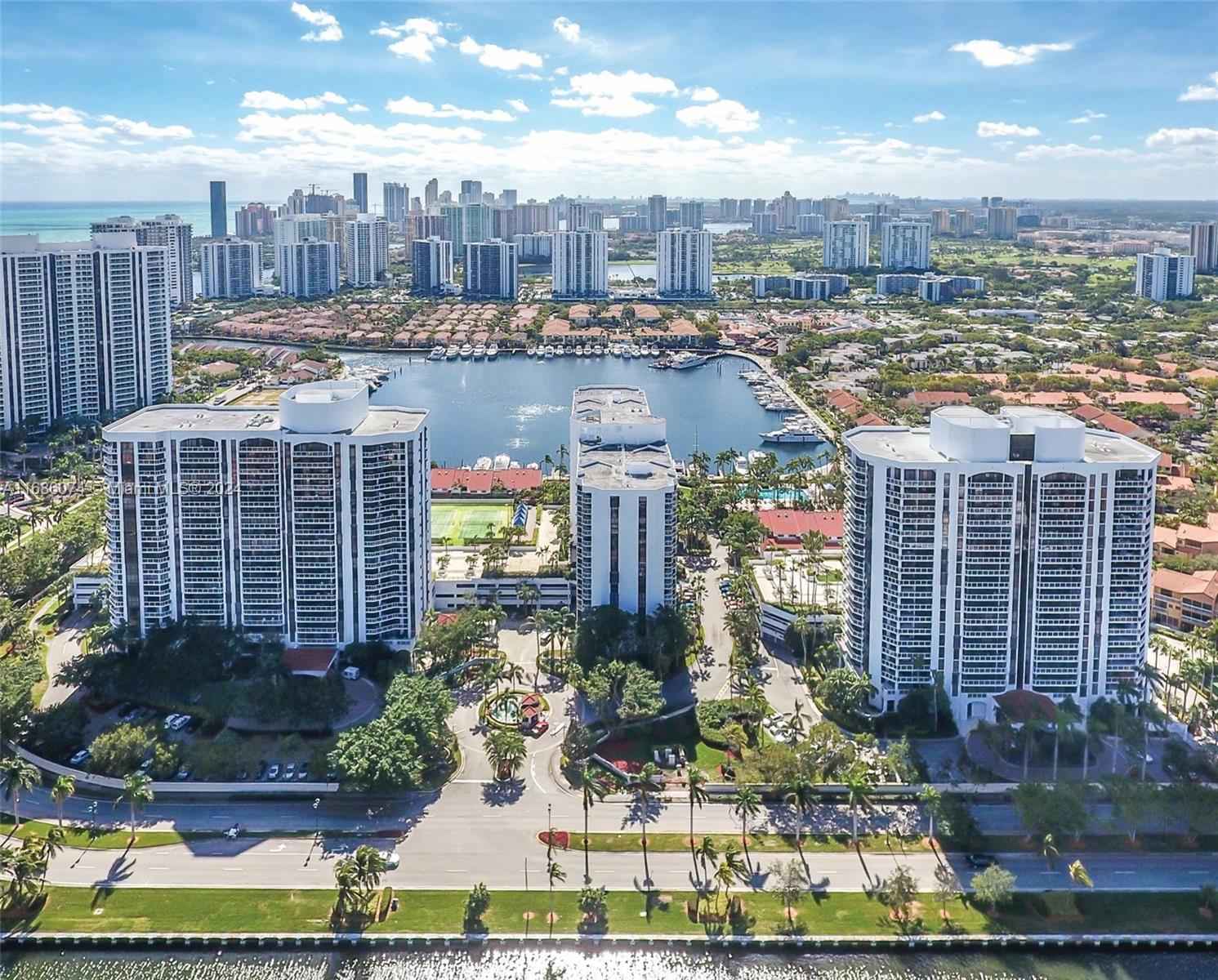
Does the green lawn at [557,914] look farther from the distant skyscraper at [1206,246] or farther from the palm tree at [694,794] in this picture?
the distant skyscraper at [1206,246]

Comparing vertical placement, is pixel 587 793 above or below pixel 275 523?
below

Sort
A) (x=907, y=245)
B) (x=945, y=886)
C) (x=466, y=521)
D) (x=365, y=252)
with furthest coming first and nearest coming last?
(x=907, y=245) → (x=365, y=252) → (x=466, y=521) → (x=945, y=886)

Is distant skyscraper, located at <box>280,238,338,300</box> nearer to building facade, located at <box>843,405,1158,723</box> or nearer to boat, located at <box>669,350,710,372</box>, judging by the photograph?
boat, located at <box>669,350,710,372</box>

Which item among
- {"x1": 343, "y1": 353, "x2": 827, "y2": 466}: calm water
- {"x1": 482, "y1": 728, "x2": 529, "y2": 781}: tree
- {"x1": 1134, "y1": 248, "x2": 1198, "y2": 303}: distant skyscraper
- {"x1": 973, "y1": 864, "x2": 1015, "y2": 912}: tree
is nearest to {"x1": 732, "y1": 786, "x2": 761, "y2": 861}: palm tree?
{"x1": 973, "y1": 864, "x2": 1015, "y2": 912}: tree

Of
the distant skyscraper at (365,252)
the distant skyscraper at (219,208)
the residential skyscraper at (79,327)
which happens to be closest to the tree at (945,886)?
the residential skyscraper at (79,327)

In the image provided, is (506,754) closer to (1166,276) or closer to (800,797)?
(800,797)

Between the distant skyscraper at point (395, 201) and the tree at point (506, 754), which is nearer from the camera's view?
the tree at point (506, 754)

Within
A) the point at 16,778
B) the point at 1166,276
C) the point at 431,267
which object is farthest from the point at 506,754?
the point at 431,267
